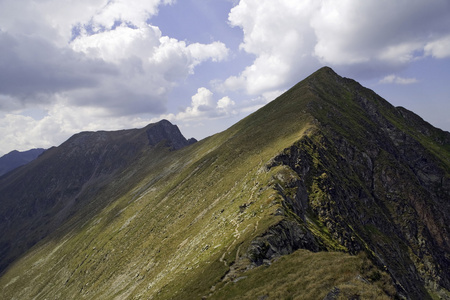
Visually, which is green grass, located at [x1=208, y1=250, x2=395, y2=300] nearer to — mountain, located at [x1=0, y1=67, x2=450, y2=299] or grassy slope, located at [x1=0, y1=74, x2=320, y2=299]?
mountain, located at [x1=0, y1=67, x2=450, y2=299]

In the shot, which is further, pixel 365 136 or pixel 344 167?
pixel 365 136

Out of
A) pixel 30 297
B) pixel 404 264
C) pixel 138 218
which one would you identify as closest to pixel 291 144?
pixel 404 264

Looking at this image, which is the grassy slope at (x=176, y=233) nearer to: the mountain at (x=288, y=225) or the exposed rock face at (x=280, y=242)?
the mountain at (x=288, y=225)

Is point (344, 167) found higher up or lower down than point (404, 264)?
higher up

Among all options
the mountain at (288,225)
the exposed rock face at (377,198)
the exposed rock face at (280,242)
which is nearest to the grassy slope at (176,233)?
the mountain at (288,225)

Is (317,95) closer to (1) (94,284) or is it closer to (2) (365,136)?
(2) (365,136)

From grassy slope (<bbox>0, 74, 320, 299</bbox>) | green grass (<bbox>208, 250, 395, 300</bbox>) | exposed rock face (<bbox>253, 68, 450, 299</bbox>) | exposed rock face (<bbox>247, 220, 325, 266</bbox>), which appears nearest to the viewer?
green grass (<bbox>208, 250, 395, 300</bbox>)

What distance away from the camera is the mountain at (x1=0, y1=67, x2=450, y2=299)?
3278 centimetres

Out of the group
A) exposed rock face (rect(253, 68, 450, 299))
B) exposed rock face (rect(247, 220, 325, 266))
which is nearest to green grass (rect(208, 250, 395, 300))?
exposed rock face (rect(247, 220, 325, 266))

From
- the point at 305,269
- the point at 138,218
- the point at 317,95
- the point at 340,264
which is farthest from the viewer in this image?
the point at 317,95

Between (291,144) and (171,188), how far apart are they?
60.2 m

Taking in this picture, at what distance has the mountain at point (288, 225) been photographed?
108 ft

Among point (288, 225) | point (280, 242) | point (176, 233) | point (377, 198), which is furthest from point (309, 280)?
point (377, 198)

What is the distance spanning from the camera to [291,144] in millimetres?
74938
